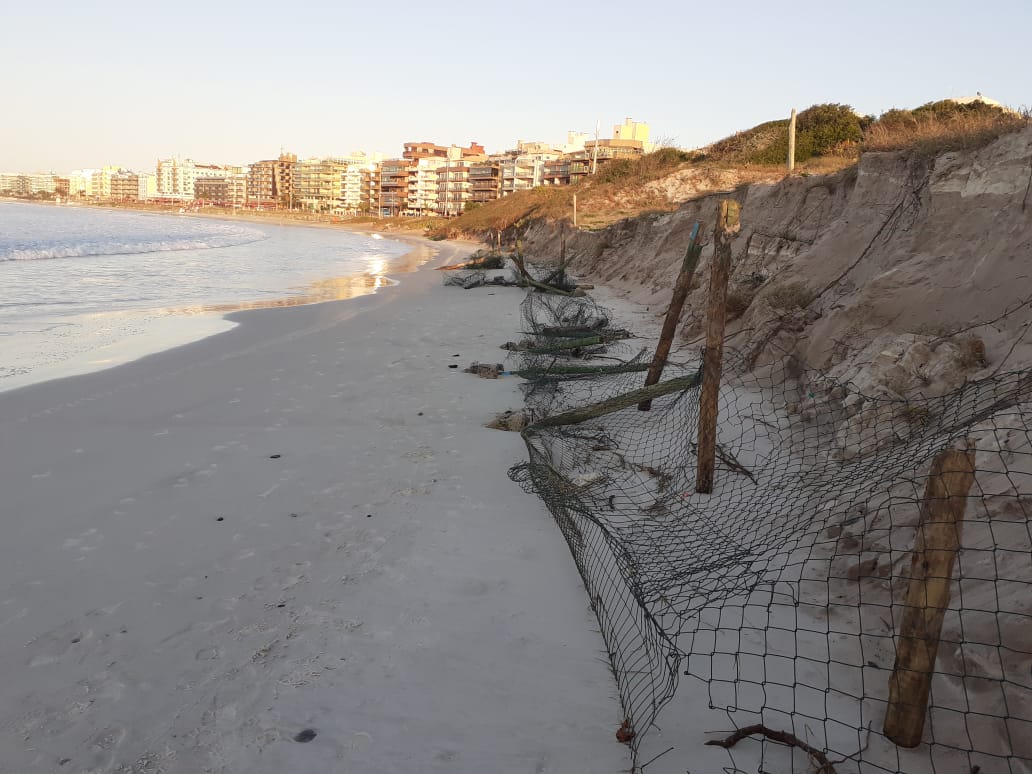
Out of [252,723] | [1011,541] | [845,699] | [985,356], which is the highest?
[985,356]

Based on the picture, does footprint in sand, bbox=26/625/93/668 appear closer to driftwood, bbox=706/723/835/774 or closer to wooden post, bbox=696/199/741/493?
driftwood, bbox=706/723/835/774

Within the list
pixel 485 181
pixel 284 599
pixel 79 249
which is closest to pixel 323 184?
pixel 485 181

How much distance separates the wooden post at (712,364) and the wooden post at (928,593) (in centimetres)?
282

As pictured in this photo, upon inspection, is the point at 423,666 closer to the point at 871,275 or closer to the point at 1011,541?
the point at 1011,541

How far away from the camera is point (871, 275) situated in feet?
29.2

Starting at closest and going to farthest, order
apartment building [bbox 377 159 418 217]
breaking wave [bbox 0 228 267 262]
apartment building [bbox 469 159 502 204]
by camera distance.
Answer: breaking wave [bbox 0 228 267 262], apartment building [bbox 469 159 502 204], apartment building [bbox 377 159 418 217]

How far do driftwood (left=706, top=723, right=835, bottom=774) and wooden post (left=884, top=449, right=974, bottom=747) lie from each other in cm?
32

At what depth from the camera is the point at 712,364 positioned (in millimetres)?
5574

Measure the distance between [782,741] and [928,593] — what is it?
33.0 inches

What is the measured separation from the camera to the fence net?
2.71 m

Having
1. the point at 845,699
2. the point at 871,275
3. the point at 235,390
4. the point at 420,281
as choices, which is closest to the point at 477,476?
the point at 845,699

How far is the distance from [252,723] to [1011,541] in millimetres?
3722

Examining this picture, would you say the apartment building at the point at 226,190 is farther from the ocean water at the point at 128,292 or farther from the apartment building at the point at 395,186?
the ocean water at the point at 128,292

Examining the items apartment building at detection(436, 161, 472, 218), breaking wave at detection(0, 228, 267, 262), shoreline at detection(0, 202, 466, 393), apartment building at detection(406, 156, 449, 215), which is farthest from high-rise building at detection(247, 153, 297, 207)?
shoreline at detection(0, 202, 466, 393)
